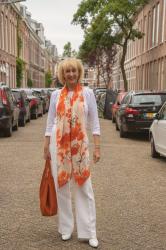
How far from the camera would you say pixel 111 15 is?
31672mm

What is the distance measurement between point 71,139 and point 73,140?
0.02 m

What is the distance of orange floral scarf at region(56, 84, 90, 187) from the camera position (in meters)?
4.03

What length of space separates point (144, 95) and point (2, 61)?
101ft

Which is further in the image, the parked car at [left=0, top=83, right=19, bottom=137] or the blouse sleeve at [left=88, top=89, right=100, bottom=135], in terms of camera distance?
the parked car at [left=0, top=83, right=19, bottom=137]

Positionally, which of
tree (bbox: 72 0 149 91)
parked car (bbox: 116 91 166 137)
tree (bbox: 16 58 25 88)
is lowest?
parked car (bbox: 116 91 166 137)

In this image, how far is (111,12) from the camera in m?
31.0

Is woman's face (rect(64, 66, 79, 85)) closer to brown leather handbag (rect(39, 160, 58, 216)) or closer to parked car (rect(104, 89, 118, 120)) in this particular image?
brown leather handbag (rect(39, 160, 58, 216))

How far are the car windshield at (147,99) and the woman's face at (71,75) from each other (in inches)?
375

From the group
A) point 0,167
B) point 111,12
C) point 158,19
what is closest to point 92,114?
point 0,167

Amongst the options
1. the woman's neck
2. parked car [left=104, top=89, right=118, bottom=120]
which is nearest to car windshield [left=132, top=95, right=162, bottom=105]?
the woman's neck

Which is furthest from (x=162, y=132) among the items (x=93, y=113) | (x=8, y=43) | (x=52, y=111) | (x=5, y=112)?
(x=8, y=43)

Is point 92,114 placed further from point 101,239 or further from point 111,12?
point 111,12

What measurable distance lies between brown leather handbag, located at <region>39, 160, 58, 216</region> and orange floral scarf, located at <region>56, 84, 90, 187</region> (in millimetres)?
137

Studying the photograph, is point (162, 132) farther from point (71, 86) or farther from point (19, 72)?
point (19, 72)
